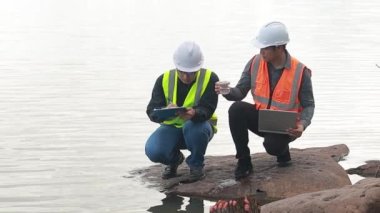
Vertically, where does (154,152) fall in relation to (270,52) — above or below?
below

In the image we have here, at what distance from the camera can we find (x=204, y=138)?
8.13m

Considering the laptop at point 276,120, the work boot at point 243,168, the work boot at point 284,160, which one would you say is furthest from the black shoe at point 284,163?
the laptop at point 276,120

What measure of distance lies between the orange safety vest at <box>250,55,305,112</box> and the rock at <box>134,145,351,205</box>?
0.58 meters

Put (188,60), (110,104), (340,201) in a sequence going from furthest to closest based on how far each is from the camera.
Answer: (110,104), (188,60), (340,201)

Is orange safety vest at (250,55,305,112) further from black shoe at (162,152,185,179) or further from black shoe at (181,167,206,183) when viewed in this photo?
black shoe at (162,152,185,179)

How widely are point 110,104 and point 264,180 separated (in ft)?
18.3

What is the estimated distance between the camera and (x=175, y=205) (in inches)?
309

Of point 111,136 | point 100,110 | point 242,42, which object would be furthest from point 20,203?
point 242,42

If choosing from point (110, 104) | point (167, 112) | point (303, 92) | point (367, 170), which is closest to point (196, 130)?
point (167, 112)

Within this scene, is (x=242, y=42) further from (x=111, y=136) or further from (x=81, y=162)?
(x=81, y=162)

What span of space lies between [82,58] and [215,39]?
21.8 feet

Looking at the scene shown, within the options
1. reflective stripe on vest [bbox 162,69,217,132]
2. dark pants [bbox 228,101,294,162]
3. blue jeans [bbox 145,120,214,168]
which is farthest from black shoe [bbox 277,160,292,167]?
reflective stripe on vest [bbox 162,69,217,132]

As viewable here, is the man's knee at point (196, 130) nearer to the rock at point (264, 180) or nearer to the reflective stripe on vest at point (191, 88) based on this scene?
the reflective stripe on vest at point (191, 88)

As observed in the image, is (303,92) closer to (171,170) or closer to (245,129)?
(245,129)
